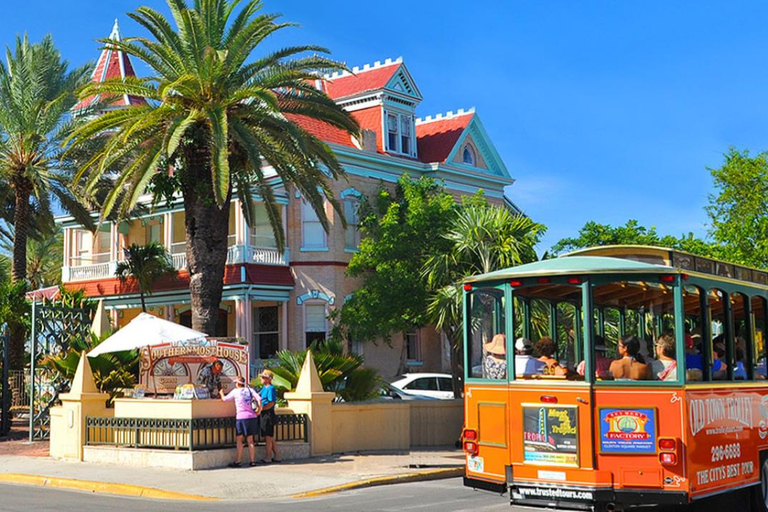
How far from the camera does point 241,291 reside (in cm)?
3478

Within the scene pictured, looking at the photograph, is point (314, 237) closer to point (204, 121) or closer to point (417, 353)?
point (417, 353)

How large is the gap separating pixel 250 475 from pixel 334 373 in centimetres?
414

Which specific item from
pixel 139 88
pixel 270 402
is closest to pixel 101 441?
pixel 270 402

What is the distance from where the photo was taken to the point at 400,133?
130 ft

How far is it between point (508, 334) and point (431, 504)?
11.7 ft

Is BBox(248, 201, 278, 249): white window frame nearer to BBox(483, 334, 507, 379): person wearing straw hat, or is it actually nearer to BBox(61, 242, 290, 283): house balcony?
BBox(61, 242, 290, 283): house balcony

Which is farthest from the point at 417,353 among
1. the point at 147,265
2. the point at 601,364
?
the point at 601,364

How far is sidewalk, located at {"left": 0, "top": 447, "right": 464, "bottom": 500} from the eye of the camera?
15.2 metres

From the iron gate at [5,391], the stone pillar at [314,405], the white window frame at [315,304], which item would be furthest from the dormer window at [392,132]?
the stone pillar at [314,405]

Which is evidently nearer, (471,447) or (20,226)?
(471,447)

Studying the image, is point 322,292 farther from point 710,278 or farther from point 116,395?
point 710,278

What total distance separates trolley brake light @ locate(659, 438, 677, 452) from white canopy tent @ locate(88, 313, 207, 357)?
1198 centimetres

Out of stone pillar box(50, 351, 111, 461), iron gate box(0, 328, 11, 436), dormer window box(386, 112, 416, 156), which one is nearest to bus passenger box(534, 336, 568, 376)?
stone pillar box(50, 351, 111, 461)

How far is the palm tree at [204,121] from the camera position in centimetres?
2192
